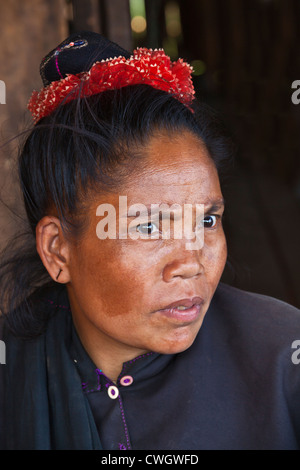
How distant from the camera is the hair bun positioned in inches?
56.4

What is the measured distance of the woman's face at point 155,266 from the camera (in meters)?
1.25

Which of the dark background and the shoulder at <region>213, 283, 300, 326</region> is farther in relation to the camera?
the dark background

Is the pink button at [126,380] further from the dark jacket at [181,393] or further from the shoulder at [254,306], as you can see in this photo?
the shoulder at [254,306]

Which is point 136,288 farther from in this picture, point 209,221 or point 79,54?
point 79,54

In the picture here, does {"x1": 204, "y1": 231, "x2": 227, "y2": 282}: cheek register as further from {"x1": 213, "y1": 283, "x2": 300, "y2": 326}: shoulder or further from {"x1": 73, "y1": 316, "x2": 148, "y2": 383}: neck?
{"x1": 73, "y1": 316, "x2": 148, "y2": 383}: neck

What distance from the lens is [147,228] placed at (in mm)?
1271

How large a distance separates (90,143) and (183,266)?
40 cm

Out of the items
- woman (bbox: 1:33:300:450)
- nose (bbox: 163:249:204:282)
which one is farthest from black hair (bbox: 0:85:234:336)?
nose (bbox: 163:249:204:282)

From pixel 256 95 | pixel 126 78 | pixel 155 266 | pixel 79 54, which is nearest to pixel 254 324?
pixel 155 266

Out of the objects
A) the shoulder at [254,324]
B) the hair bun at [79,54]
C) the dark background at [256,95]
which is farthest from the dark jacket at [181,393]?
the dark background at [256,95]

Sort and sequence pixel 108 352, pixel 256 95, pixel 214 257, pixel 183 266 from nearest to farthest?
1. pixel 183 266
2. pixel 214 257
3. pixel 108 352
4. pixel 256 95

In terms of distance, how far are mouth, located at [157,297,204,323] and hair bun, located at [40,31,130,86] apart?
694 millimetres

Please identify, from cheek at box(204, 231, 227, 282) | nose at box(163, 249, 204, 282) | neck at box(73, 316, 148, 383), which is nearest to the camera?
nose at box(163, 249, 204, 282)
